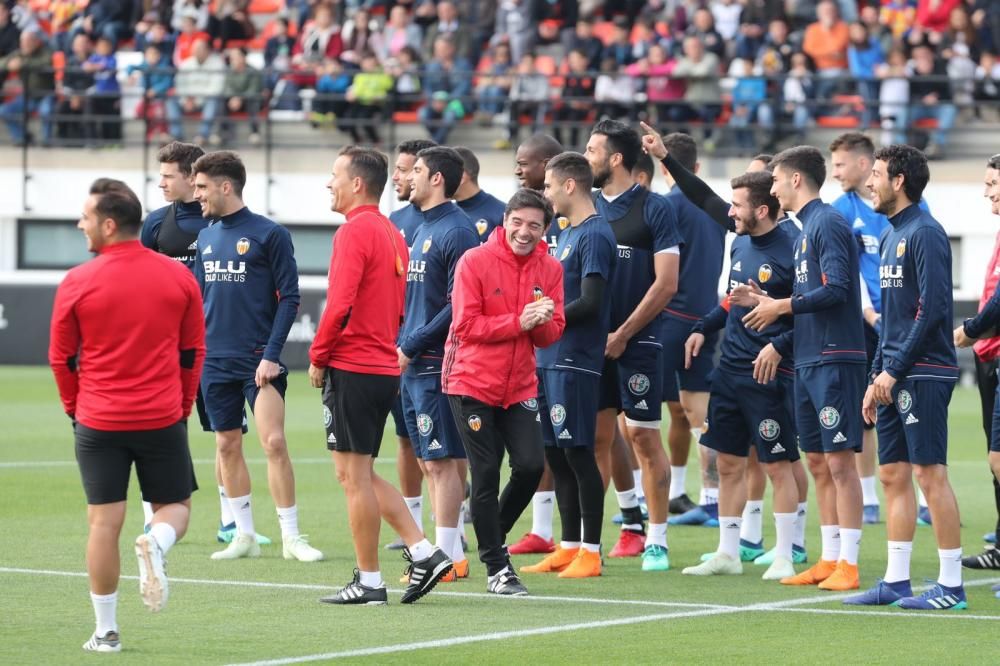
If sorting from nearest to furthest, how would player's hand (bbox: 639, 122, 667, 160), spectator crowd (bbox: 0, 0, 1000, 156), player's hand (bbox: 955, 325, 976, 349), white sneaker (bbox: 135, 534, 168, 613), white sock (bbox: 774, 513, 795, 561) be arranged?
white sneaker (bbox: 135, 534, 168, 613) < player's hand (bbox: 955, 325, 976, 349) < white sock (bbox: 774, 513, 795, 561) < player's hand (bbox: 639, 122, 667, 160) < spectator crowd (bbox: 0, 0, 1000, 156)

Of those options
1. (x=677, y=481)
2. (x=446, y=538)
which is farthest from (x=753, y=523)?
(x=446, y=538)

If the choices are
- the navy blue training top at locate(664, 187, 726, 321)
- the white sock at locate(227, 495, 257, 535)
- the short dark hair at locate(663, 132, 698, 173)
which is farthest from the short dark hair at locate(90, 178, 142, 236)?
the navy blue training top at locate(664, 187, 726, 321)

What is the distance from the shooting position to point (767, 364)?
10.1 m

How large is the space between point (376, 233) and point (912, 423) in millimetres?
2906

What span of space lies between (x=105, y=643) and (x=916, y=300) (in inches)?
173

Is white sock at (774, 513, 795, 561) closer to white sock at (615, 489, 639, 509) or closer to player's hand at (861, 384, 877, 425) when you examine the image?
white sock at (615, 489, 639, 509)

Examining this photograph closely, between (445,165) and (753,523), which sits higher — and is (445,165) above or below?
above

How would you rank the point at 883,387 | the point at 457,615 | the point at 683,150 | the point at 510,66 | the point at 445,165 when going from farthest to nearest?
the point at 510,66, the point at 683,150, the point at 445,165, the point at 883,387, the point at 457,615

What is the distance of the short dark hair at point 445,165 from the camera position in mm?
10219

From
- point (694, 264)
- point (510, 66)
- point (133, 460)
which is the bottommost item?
point (133, 460)

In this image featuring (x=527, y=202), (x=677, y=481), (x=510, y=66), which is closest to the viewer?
(x=527, y=202)

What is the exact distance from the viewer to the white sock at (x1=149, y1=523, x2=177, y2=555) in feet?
25.2

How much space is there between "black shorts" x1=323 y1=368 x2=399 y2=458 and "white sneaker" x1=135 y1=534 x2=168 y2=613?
1.59 meters

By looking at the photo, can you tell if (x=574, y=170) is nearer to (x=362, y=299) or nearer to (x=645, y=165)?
(x=362, y=299)
